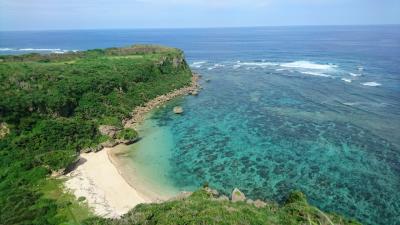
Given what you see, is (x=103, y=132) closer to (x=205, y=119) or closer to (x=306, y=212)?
(x=205, y=119)

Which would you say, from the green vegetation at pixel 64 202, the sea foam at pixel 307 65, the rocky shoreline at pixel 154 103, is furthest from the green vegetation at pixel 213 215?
the sea foam at pixel 307 65

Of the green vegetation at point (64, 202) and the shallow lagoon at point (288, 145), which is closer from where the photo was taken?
the green vegetation at point (64, 202)

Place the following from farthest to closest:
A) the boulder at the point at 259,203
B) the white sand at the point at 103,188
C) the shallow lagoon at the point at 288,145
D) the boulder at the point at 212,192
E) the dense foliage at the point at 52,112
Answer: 1. the shallow lagoon at the point at 288,145
2. the boulder at the point at 212,192
3. the white sand at the point at 103,188
4. the dense foliage at the point at 52,112
5. the boulder at the point at 259,203

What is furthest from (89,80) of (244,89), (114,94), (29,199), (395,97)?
(395,97)

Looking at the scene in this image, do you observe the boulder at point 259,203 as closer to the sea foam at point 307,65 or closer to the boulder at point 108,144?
the boulder at point 108,144

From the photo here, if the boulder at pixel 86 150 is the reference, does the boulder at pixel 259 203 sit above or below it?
below
